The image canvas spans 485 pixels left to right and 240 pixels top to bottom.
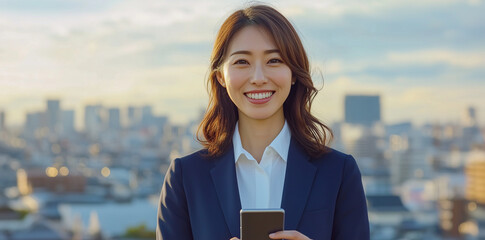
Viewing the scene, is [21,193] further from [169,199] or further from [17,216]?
[169,199]

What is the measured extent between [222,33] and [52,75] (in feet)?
107

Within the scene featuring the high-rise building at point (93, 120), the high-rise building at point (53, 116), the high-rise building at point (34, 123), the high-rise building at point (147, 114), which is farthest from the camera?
the high-rise building at point (34, 123)

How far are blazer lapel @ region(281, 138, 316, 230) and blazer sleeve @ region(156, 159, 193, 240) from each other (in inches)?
6.9

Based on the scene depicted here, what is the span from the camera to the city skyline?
31172mm

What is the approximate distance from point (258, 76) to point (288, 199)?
8.2 inches

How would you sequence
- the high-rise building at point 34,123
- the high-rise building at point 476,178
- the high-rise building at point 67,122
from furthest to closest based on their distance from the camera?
the high-rise building at point 67,122 < the high-rise building at point 34,123 < the high-rise building at point 476,178

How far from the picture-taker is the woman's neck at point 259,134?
1.26m

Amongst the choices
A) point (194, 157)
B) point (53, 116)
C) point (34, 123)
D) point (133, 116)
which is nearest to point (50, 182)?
point (53, 116)

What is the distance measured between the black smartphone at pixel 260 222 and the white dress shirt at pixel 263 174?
17cm

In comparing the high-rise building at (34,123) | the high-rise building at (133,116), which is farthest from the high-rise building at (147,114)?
the high-rise building at (34,123)

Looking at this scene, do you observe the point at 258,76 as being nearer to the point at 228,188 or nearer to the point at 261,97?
the point at 261,97

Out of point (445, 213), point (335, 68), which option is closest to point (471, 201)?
point (445, 213)

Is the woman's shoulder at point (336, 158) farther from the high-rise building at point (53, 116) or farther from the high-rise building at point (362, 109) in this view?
the high-rise building at point (53, 116)

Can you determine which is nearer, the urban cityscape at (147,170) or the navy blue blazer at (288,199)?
the navy blue blazer at (288,199)
